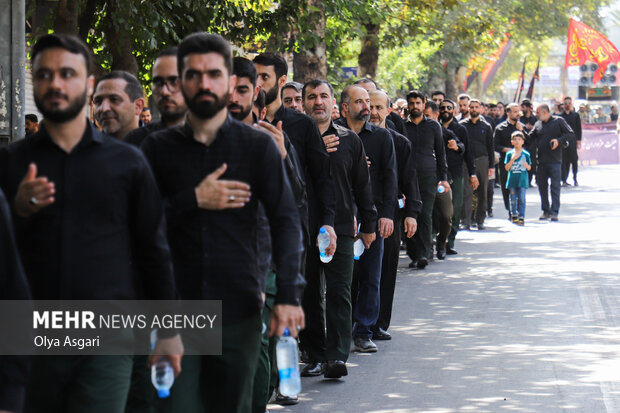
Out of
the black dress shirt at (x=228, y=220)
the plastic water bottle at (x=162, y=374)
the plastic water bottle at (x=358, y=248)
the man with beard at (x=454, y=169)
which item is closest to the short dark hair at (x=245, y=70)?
the black dress shirt at (x=228, y=220)

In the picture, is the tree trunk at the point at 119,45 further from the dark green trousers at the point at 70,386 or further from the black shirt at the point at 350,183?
the dark green trousers at the point at 70,386

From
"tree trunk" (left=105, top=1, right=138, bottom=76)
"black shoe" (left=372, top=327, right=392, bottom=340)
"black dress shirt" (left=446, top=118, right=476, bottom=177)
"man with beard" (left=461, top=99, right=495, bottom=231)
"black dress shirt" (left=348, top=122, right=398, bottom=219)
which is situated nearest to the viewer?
"black dress shirt" (left=348, top=122, right=398, bottom=219)

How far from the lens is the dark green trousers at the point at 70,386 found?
4129 mm

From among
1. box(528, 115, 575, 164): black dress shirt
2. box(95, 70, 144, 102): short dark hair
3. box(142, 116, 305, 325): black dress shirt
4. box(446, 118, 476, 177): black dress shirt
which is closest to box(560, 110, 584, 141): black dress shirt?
box(528, 115, 575, 164): black dress shirt

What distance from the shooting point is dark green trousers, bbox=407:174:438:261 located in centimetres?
1505

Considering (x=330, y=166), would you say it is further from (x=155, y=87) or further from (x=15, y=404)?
(x=15, y=404)

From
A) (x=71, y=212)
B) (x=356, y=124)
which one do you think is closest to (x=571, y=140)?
(x=356, y=124)

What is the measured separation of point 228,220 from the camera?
470cm

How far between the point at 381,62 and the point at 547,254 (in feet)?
67.6

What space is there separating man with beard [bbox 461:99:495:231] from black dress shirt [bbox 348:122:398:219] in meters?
10.8

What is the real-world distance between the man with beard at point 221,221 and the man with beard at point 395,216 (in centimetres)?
539

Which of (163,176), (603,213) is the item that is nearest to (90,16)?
(163,176)

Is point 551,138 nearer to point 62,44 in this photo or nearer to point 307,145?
point 307,145

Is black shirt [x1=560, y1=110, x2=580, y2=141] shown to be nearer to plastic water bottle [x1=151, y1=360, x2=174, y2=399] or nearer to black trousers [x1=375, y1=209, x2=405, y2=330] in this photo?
black trousers [x1=375, y1=209, x2=405, y2=330]
